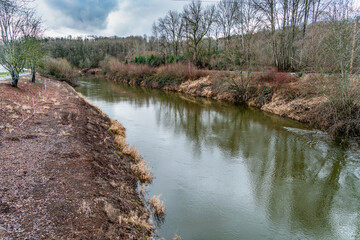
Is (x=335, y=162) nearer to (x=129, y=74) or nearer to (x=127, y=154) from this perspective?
(x=127, y=154)

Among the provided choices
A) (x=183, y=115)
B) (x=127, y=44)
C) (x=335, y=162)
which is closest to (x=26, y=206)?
(x=335, y=162)

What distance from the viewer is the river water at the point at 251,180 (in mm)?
6043

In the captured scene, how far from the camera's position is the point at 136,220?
5.23 metres

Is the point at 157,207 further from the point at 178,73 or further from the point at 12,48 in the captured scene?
the point at 178,73

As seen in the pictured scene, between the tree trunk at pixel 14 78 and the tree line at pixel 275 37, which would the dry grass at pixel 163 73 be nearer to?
the tree line at pixel 275 37

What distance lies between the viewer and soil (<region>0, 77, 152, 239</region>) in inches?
161

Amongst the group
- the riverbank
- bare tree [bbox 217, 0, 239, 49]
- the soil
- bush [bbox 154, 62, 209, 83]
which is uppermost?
bare tree [bbox 217, 0, 239, 49]

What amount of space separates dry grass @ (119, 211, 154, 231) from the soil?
0.04m

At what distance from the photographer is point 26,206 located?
4.35 m

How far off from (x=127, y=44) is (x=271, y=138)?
3454 inches

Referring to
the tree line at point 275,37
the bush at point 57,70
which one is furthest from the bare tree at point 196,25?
the bush at point 57,70

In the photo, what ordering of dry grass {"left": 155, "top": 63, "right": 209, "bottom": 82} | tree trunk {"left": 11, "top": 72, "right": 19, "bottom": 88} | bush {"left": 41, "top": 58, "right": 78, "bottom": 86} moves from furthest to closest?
bush {"left": 41, "top": 58, "right": 78, "bottom": 86} → dry grass {"left": 155, "top": 63, "right": 209, "bottom": 82} → tree trunk {"left": 11, "top": 72, "right": 19, "bottom": 88}

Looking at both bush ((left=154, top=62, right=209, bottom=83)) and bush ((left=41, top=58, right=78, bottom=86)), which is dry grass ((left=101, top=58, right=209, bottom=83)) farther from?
bush ((left=41, top=58, right=78, bottom=86))

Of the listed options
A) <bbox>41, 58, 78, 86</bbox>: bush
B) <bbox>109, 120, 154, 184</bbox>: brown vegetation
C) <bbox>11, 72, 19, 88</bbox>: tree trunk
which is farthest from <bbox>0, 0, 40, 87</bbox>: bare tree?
<bbox>41, 58, 78, 86</bbox>: bush
